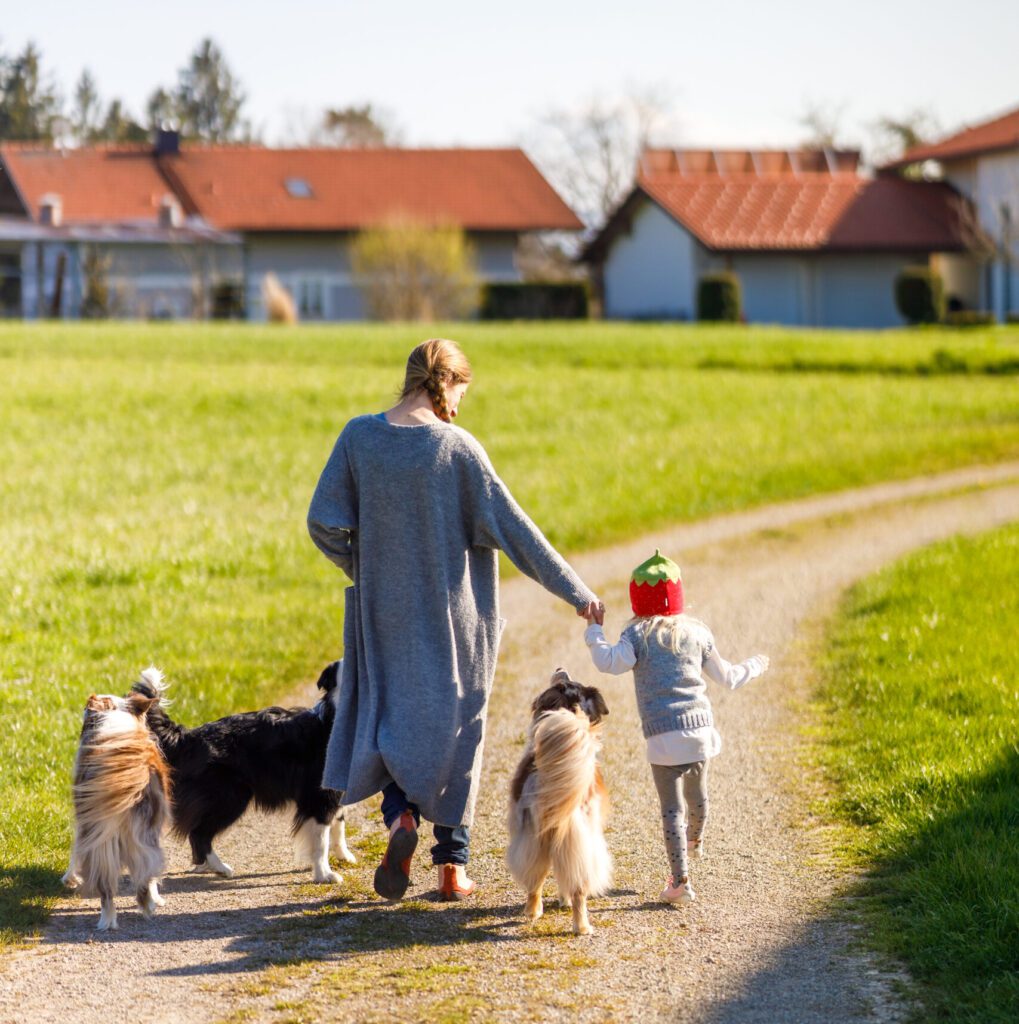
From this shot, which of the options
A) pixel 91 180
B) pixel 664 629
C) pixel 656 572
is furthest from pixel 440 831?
pixel 91 180

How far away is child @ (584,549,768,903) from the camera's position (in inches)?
220

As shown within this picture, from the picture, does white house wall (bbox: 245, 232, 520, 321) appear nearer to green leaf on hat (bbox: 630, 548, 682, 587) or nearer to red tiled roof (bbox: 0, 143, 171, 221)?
red tiled roof (bbox: 0, 143, 171, 221)

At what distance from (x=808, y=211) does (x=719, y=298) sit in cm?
Answer: 792

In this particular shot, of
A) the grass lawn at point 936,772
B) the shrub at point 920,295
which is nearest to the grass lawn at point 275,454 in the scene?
the grass lawn at point 936,772

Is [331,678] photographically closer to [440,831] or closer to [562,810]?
[440,831]

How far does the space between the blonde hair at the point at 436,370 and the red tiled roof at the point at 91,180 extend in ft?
182

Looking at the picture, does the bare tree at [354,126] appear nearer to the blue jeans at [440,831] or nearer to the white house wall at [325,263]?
the white house wall at [325,263]

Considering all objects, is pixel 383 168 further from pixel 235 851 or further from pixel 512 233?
pixel 235 851

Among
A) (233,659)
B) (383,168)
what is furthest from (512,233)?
(233,659)

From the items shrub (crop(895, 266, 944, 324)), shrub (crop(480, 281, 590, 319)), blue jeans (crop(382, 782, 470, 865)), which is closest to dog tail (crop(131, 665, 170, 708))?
blue jeans (crop(382, 782, 470, 865))

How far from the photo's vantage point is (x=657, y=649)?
18.4 ft

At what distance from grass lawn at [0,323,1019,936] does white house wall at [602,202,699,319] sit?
16789 millimetres

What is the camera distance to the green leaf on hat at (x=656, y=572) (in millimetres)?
5617

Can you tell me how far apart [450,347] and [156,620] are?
605 centimetres
